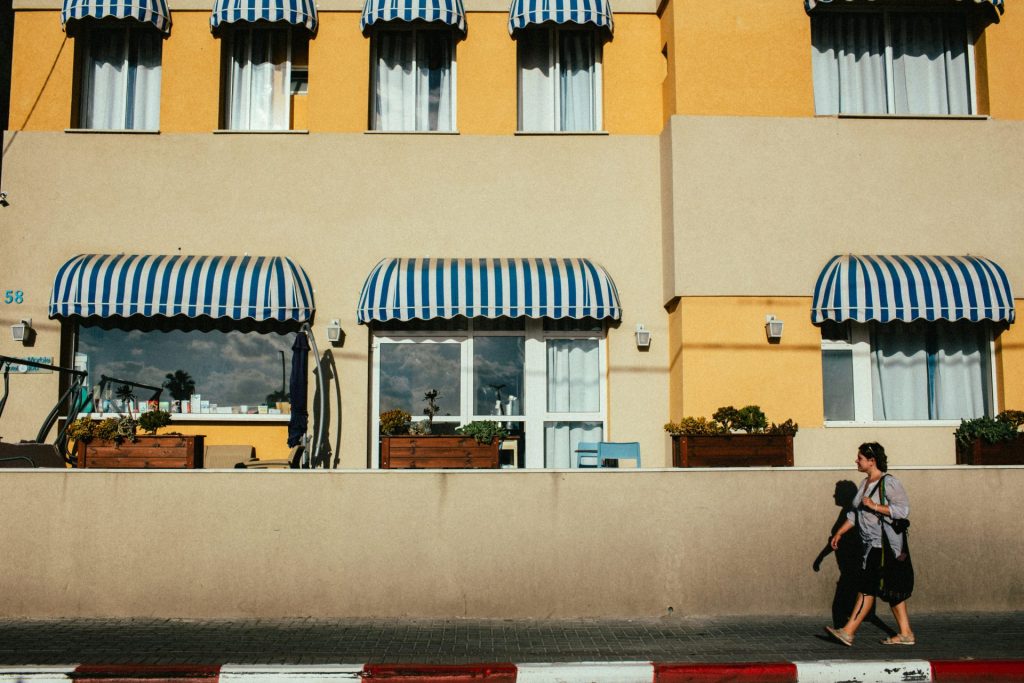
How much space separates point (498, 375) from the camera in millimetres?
14039

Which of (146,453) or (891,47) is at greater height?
(891,47)

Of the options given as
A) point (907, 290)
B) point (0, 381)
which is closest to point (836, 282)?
point (907, 290)

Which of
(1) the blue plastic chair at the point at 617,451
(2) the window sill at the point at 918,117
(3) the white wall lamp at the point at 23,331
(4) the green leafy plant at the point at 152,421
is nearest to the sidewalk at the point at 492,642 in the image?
(4) the green leafy plant at the point at 152,421

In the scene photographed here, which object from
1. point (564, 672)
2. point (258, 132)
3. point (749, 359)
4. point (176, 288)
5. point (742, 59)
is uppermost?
point (742, 59)

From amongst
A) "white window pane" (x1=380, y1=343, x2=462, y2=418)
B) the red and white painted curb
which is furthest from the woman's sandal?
"white window pane" (x1=380, y1=343, x2=462, y2=418)

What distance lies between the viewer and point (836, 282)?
42.3ft

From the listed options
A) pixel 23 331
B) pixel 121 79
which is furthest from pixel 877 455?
pixel 121 79

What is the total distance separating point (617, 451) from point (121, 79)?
952cm

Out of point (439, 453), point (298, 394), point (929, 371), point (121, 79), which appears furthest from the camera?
point (121, 79)

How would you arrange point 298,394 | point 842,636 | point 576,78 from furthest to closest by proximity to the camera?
point 576,78 < point 298,394 < point 842,636

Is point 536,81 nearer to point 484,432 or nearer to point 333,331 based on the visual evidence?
point 333,331

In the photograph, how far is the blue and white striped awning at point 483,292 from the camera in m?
13.0

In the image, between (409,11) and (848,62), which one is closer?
(409,11)

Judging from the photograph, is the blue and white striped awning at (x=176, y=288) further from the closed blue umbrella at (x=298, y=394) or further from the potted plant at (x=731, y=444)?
the potted plant at (x=731, y=444)
